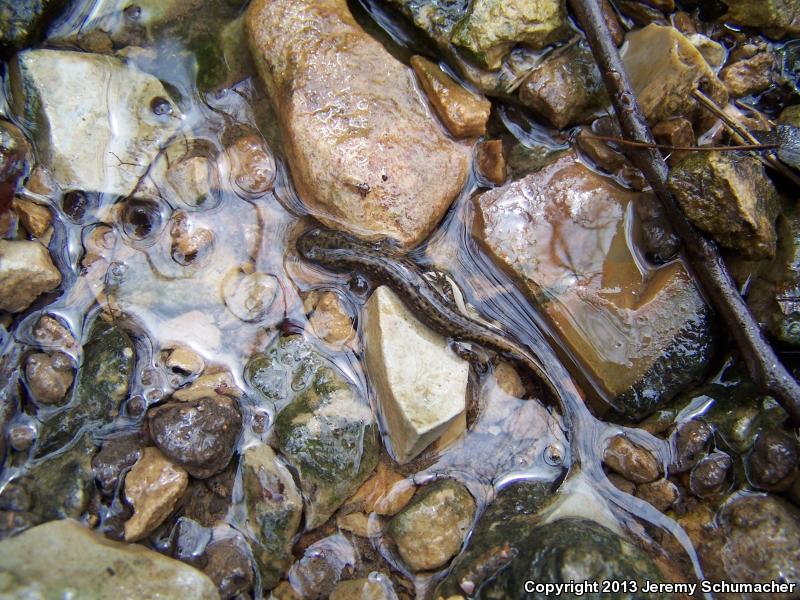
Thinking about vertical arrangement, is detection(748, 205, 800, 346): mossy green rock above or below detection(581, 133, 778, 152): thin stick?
below

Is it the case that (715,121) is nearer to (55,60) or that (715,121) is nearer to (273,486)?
(273,486)

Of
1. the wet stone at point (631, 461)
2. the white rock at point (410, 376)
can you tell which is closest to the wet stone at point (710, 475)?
the wet stone at point (631, 461)

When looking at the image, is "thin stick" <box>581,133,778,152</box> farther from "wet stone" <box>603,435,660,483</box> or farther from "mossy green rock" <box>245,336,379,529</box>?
"mossy green rock" <box>245,336,379,529</box>

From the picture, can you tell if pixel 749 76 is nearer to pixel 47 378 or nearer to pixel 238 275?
pixel 238 275

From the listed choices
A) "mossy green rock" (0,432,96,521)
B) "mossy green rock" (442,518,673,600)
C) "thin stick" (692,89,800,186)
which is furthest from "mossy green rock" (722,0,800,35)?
"mossy green rock" (0,432,96,521)

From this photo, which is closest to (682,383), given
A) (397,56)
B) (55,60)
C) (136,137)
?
(397,56)

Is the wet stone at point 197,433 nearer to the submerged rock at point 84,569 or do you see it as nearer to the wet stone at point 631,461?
the submerged rock at point 84,569
